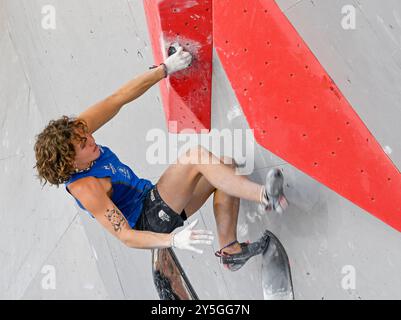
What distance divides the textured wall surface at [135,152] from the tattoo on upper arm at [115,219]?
22.3 inches

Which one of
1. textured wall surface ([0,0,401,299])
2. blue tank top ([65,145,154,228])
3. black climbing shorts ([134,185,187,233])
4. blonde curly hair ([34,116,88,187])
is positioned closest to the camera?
textured wall surface ([0,0,401,299])

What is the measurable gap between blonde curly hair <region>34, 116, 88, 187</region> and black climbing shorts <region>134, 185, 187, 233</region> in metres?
0.38

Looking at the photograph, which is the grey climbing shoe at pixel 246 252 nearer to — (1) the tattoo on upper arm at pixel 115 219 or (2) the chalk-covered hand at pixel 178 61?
(1) the tattoo on upper arm at pixel 115 219

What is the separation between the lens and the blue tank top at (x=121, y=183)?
2.54 meters

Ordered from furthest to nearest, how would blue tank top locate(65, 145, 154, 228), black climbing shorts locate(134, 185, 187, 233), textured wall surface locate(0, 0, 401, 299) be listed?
black climbing shorts locate(134, 185, 187, 233) < blue tank top locate(65, 145, 154, 228) < textured wall surface locate(0, 0, 401, 299)

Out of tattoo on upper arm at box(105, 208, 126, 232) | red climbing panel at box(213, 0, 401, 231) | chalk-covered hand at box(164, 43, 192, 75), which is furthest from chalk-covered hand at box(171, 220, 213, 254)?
chalk-covered hand at box(164, 43, 192, 75)

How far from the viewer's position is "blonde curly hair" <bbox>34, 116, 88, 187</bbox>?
7.91 ft

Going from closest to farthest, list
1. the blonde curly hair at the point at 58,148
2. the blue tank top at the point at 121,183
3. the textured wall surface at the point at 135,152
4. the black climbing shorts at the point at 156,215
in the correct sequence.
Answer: the textured wall surface at the point at 135,152, the blonde curly hair at the point at 58,148, the blue tank top at the point at 121,183, the black climbing shorts at the point at 156,215

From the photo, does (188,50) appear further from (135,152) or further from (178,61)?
(135,152)

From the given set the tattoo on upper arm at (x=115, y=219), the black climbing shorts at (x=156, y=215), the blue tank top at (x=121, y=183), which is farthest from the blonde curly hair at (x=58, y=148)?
the black climbing shorts at (x=156, y=215)

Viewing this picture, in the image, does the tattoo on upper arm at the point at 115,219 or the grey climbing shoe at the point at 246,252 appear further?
the grey climbing shoe at the point at 246,252

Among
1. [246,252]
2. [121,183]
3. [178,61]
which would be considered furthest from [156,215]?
[178,61]

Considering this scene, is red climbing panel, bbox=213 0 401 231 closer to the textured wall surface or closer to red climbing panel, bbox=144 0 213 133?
the textured wall surface

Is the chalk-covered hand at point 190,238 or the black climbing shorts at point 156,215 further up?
the chalk-covered hand at point 190,238
